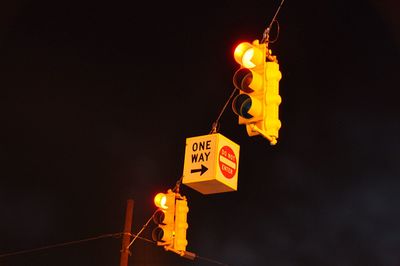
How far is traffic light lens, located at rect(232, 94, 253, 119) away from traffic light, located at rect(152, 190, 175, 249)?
21.6ft

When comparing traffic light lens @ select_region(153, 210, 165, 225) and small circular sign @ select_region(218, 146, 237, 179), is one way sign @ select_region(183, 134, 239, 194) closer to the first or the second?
small circular sign @ select_region(218, 146, 237, 179)

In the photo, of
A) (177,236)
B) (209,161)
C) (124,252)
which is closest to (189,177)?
(209,161)

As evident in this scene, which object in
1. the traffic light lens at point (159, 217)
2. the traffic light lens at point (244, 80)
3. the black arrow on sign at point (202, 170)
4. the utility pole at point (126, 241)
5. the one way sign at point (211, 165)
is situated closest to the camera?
the traffic light lens at point (244, 80)

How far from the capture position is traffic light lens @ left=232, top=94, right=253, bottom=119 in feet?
26.1

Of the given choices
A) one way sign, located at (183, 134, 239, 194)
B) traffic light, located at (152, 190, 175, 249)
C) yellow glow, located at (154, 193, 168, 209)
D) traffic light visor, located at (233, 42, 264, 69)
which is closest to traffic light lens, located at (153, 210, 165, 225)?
traffic light, located at (152, 190, 175, 249)

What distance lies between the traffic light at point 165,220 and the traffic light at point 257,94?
6.52 m

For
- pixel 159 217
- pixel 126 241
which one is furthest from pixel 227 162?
pixel 126 241

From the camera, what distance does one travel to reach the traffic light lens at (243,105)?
797 centimetres

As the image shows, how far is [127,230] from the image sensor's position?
59.1 ft

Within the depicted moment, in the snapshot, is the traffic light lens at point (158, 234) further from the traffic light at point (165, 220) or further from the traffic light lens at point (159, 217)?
the traffic light lens at point (159, 217)

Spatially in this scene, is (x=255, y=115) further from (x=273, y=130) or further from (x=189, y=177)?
(x=189, y=177)

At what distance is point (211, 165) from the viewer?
36.7 ft

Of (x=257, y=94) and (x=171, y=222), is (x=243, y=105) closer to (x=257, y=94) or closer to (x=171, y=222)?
(x=257, y=94)

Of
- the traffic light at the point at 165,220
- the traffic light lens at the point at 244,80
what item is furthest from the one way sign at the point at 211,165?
the traffic light lens at the point at 244,80
